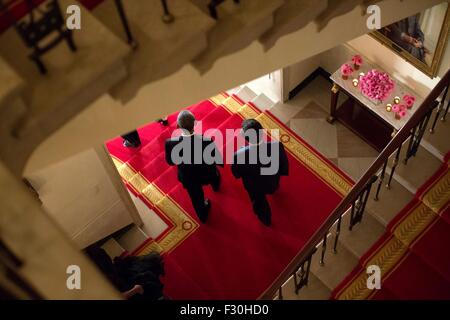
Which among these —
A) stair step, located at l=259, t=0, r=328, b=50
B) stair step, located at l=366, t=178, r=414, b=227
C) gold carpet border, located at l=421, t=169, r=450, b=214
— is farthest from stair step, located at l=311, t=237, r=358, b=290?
stair step, located at l=259, t=0, r=328, b=50

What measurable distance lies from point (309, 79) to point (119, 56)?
5.24 metres

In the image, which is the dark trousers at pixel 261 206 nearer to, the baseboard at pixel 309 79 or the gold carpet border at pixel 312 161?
the gold carpet border at pixel 312 161

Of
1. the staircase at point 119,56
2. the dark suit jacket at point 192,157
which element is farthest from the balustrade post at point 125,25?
the dark suit jacket at point 192,157

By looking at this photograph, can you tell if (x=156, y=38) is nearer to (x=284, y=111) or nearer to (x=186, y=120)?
(x=186, y=120)

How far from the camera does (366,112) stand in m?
7.62

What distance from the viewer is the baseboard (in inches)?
318

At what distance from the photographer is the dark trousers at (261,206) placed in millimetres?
6641

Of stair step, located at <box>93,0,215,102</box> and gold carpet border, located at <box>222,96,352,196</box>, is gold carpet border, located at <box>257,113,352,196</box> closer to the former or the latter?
gold carpet border, located at <box>222,96,352,196</box>

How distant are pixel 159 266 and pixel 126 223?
87cm

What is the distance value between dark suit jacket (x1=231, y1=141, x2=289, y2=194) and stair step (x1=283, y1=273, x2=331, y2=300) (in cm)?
167

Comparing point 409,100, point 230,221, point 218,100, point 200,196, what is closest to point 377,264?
point 200,196

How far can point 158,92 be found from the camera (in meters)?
3.68

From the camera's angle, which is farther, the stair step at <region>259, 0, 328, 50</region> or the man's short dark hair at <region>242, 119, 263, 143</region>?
the man's short dark hair at <region>242, 119, 263, 143</region>
